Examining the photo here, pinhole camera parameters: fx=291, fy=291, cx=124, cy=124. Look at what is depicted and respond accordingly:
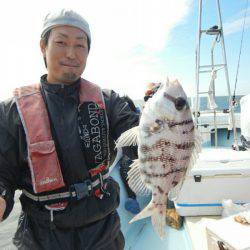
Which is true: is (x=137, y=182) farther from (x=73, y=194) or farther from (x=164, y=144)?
(x=73, y=194)

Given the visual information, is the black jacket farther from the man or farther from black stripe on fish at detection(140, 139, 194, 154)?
black stripe on fish at detection(140, 139, 194, 154)

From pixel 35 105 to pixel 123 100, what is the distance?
0.78 m

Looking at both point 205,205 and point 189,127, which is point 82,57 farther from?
point 205,205

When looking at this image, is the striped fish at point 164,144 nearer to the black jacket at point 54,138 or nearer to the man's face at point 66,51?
the black jacket at point 54,138

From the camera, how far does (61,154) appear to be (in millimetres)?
2357

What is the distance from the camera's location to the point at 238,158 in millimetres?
5113

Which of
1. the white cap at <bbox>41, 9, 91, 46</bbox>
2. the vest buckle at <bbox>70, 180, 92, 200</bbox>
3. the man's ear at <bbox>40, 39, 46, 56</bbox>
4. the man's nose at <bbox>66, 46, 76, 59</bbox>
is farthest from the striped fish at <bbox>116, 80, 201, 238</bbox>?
the man's ear at <bbox>40, 39, 46, 56</bbox>

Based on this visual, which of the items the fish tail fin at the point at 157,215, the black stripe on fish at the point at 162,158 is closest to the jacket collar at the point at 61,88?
the black stripe on fish at the point at 162,158

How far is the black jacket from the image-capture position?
226 centimetres

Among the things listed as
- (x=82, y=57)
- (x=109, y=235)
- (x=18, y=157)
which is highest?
(x=82, y=57)

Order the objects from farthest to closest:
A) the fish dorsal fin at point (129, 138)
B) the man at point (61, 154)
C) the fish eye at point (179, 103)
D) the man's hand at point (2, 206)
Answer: the man at point (61, 154), the man's hand at point (2, 206), the fish dorsal fin at point (129, 138), the fish eye at point (179, 103)

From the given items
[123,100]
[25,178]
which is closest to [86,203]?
[25,178]

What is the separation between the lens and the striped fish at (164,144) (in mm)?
1725

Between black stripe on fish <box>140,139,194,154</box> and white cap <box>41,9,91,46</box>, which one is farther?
white cap <box>41,9,91,46</box>
